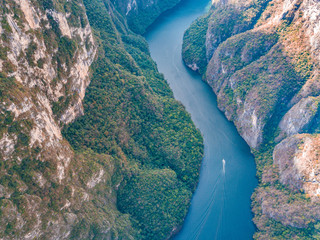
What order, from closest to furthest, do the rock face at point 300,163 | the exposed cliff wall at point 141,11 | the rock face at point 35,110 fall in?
the rock face at point 35,110 < the rock face at point 300,163 < the exposed cliff wall at point 141,11

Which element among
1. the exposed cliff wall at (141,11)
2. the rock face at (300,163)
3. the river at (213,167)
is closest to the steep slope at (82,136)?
the river at (213,167)

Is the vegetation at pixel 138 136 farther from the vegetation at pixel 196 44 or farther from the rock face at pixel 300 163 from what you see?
the vegetation at pixel 196 44

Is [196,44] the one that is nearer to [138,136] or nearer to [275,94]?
[275,94]

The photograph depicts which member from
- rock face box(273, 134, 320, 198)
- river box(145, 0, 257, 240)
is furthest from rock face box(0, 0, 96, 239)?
rock face box(273, 134, 320, 198)

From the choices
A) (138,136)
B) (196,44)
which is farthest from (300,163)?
(196,44)

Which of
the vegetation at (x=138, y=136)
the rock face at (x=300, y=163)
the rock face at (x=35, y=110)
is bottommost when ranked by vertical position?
the rock face at (x=300, y=163)

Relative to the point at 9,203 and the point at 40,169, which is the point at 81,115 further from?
the point at 9,203
